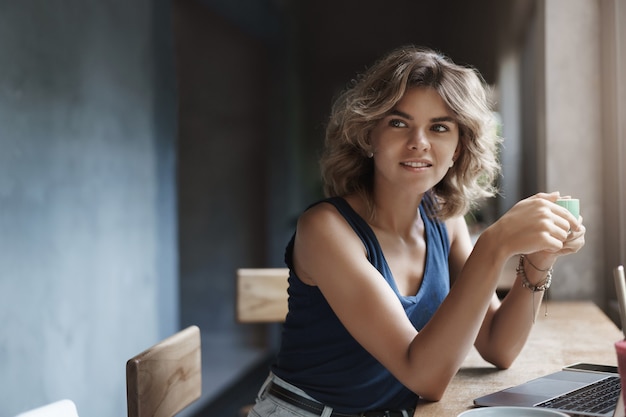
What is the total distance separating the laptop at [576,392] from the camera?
1.04 metres

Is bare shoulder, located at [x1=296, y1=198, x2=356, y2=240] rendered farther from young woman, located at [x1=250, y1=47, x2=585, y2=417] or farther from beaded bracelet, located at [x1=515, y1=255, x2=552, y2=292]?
beaded bracelet, located at [x1=515, y1=255, x2=552, y2=292]

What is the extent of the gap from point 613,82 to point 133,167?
189 cm

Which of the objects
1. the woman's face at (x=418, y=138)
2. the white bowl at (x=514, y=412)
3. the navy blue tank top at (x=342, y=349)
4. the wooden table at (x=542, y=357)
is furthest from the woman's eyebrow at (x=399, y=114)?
the white bowl at (x=514, y=412)

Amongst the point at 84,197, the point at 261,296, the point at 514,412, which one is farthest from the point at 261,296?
the point at 514,412

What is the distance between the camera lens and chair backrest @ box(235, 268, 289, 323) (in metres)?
2.31

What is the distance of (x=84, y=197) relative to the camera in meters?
2.68

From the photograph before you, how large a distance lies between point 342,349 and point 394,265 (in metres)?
0.19

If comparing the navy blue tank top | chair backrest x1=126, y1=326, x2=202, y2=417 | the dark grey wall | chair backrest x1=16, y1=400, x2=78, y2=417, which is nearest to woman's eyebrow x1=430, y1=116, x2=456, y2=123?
the navy blue tank top

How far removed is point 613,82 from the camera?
2367 millimetres

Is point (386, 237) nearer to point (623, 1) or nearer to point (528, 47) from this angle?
point (623, 1)

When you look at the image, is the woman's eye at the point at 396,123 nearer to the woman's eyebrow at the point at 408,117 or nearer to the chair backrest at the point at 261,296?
the woman's eyebrow at the point at 408,117

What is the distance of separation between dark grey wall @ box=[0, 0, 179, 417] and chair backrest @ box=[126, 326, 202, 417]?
958 mm

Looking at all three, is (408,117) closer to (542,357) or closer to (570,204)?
(570,204)

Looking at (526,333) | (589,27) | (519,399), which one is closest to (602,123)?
(589,27)
